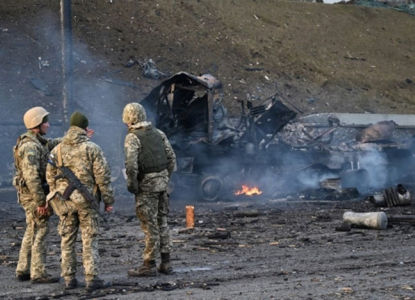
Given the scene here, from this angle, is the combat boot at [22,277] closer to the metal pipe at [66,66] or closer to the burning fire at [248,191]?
the burning fire at [248,191]

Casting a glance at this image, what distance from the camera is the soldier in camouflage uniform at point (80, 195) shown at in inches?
352

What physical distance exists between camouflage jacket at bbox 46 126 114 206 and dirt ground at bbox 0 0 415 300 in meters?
1.08

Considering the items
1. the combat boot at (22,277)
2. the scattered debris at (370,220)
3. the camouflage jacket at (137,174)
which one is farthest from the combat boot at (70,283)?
the scattered debris at (370,220)

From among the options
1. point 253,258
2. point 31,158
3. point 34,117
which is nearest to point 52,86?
point 253,258

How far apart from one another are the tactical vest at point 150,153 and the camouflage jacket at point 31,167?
1.11 metres

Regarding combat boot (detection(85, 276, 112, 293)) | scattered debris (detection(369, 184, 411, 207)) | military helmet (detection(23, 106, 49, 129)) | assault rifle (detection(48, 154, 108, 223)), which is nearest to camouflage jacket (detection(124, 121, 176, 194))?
assault rifle (detection(48, 154, 108, 223))

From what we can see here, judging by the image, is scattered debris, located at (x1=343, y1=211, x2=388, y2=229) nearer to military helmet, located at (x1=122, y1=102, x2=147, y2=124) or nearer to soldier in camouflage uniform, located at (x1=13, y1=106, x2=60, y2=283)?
military helmet, located at (x1=122, y1=102, x2=147, y2=124)

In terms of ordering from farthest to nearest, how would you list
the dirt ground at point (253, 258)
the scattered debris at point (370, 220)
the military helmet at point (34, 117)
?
the scattered debris at point (370, 220) < the military helmet at point (34, 117) < the dirt ground at point (253, 258)

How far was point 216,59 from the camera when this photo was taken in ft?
118

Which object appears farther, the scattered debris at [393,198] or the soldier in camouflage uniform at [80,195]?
the scattered debris at [393,198]

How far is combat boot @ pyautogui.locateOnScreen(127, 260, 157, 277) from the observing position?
32.0 feet

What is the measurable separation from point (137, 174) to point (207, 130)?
1109cm

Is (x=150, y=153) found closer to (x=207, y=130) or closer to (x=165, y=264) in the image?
(x=165, y=264)

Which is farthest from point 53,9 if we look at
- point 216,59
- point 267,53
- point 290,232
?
point 290,232
